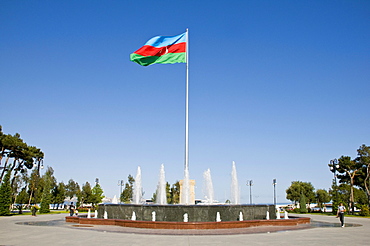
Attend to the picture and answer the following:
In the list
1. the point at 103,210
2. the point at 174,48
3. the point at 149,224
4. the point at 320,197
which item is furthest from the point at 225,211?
the point at 320,197

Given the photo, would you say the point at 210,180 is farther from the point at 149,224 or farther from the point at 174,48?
the point at 174,48

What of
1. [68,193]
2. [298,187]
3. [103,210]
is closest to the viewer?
[103,210]

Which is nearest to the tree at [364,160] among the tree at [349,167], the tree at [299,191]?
the tree at [349,167]

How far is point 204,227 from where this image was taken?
628 inches

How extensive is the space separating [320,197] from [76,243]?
64931 mm

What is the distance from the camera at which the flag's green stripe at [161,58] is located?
21531 millimetres

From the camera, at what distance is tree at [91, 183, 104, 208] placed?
5003cm

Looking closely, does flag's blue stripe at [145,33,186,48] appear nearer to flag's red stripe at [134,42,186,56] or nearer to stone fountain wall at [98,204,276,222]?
flag's red stripe at [134,42,186,56]

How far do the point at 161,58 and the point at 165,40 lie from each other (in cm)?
136

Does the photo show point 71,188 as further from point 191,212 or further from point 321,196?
point 191,212

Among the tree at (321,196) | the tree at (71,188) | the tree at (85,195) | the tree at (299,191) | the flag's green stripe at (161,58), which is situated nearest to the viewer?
the flag's green stripe at (161,58)

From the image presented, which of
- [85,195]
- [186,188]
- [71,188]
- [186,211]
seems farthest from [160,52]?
[71,188]

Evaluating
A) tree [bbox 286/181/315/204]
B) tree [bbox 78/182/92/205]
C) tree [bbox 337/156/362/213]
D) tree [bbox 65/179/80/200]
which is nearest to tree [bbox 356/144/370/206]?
tree [bbox 337/156/362/213]

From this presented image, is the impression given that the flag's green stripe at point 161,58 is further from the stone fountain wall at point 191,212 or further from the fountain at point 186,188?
the stone fountain wall at point 191,212
